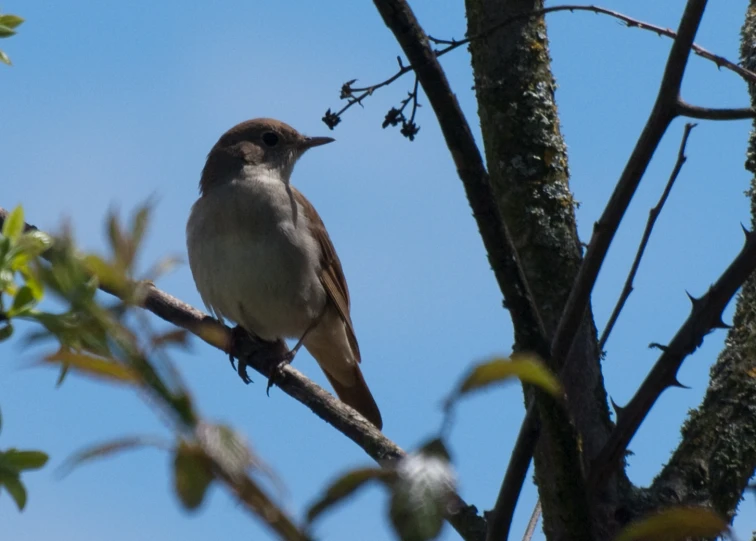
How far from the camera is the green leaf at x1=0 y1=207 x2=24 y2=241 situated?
1.12 m

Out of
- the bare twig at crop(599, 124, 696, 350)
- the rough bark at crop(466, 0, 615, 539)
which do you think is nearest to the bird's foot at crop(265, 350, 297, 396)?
the rough bark at crop(466, 0, 615, 539)

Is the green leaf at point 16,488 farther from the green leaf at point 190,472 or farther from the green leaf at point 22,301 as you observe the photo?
the green leaf at point 190,472

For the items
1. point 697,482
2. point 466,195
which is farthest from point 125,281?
point 697,482

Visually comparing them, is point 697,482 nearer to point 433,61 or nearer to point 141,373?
point 433,61

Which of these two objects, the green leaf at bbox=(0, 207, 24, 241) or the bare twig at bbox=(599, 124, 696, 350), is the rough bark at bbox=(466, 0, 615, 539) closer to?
the bare twig at bbox=(599, 124, 696, 350)

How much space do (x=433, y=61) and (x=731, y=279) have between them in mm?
894

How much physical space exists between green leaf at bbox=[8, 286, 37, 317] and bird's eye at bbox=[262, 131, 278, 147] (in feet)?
21.0

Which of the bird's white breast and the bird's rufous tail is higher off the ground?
the bird's white breast

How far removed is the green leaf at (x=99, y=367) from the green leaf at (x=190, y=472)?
0.07 metres

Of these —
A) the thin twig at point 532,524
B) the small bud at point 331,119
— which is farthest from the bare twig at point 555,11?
the thin twig at point 532,524

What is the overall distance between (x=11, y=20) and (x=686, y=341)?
1.62 meters

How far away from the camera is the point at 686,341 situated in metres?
2.37

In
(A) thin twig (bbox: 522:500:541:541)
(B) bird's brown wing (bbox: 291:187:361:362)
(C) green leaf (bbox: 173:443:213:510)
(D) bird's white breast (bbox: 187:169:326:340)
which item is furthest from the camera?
(B) bird's brown wing (bbox: 291:187:361:362)

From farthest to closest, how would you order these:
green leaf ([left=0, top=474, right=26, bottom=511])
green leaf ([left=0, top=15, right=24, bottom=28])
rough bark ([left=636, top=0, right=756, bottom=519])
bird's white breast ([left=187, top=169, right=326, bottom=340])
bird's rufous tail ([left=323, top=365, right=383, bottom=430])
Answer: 1. bird's rufous tail ([left=323, top=365, right=383, bottom=430])
2. bird's white breast ([left=187, top=169, right=326, bottom=340])
3. rough bark ([left=636, top=0, right=756, bottom=519])
4. green leaf ([left=0, top=15, right=24, bottom=28])
5. green leaf ([left=0, top=474, right=26, bottom=511])
